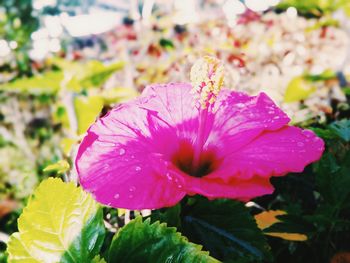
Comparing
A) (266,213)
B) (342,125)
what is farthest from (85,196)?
(342,125)

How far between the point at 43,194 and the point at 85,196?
Result: 7cm

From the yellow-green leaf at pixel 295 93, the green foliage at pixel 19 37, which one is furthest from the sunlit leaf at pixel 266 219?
the green foliage at pixel 19 37

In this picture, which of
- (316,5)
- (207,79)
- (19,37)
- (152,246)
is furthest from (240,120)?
(19,37)

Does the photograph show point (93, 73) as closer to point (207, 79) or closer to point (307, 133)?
point (207, 79)

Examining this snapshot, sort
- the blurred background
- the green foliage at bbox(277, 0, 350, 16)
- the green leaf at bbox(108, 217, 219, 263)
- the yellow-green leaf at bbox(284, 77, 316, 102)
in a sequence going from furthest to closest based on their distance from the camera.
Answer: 1. the green foliage at bbox(277, 0, 350, 16)
2. the blurred background
3. the yellow-green leaf at bbox(284, 77, 316, 102)
4. the green leaf at bbox(108, 217, 219, 263)

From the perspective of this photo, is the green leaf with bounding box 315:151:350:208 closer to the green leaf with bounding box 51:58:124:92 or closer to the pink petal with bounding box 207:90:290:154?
the pink petal with bounding box 207:90:290:154

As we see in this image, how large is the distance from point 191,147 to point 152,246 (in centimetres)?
33

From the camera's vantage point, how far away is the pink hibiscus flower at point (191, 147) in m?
0.64

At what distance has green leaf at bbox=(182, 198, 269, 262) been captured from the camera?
693 millimetres

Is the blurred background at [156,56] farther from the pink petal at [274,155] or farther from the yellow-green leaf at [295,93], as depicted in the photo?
the pink petal at [274,155]

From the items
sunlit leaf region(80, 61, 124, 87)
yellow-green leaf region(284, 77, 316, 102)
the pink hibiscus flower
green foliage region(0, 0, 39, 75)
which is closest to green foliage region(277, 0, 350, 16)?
yellow-green leaf region(284, 77, 316, 102)

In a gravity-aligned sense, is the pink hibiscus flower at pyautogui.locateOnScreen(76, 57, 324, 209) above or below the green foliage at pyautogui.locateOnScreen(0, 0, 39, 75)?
above

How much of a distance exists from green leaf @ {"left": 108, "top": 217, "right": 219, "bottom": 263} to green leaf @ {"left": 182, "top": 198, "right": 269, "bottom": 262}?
5.2 inches

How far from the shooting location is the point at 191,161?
881 millimetres
